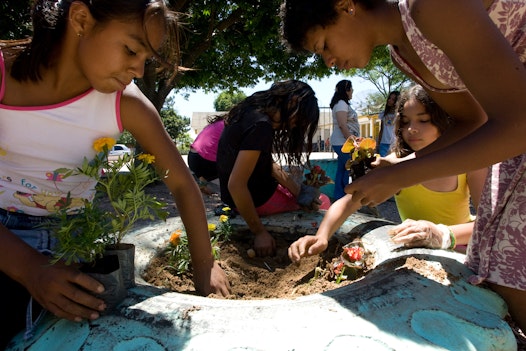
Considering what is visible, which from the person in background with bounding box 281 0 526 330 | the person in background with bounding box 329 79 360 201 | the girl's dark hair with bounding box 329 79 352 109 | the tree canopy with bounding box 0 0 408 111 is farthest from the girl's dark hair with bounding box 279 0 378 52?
the tree canopy with bounding box 0 0 408 111

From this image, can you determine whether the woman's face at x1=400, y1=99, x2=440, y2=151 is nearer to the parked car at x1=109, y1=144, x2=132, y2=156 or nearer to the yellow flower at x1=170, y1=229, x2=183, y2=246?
the yellow flower at x1=170, y1=229, x2=183, y2=246

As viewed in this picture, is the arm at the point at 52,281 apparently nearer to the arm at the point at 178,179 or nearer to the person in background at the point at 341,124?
the arm at the point at 178,179

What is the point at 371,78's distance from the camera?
91.5 feet

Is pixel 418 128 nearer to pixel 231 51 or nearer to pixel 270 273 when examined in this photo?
pixel 270 273

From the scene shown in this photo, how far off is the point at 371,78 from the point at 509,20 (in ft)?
91.8

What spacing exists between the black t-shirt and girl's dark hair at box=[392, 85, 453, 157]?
→ 0.92m

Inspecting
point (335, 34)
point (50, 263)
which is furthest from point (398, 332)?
point (335, 34)

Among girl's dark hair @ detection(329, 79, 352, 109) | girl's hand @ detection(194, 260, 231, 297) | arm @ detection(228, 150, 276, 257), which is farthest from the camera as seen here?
girl's dark hair @ detection(329, 79, 352, 109)

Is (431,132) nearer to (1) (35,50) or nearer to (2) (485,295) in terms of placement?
(2) (485,295)

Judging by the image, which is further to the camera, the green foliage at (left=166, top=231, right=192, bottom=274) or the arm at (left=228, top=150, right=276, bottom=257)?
the arm at (left=228, top=150, right=276, bottom=257)

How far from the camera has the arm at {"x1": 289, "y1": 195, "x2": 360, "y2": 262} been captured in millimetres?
1845

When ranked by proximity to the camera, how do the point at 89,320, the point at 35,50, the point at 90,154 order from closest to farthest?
1. the point at 89,320
2. the point at 35,50
3. the point at 90,154

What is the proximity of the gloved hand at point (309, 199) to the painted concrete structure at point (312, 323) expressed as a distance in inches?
56.7

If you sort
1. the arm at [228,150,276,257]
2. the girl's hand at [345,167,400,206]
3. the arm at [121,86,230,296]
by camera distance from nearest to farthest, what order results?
1. the girl's hand at [345,167,400,206]
2. the arm at [121,86,230,296]
3. the arm at [228,150,276,257]
